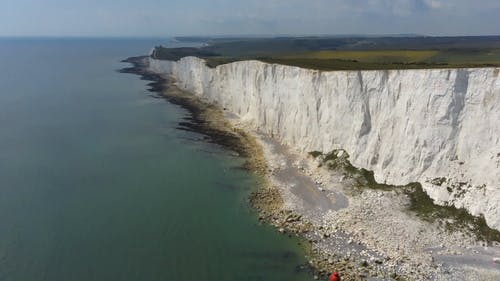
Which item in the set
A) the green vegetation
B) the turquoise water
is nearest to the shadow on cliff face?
the turquoise water

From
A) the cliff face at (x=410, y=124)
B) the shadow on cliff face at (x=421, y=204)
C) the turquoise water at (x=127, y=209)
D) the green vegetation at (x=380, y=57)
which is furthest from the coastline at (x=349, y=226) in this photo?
the green vegetation at (x=380, y=57)

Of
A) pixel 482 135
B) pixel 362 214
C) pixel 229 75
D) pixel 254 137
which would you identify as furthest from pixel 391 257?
pixel 229 75

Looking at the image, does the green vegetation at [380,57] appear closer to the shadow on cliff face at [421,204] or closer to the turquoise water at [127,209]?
the shadow on cliff face at [421,204]

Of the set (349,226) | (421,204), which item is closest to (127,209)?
(349,226)

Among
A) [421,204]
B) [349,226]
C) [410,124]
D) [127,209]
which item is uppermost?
[410,124]

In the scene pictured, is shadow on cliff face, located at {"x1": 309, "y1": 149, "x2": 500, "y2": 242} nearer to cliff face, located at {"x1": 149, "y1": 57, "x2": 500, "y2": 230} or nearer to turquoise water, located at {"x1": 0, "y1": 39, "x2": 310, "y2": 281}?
cliff face, located at {"x1": 149, "y1": 57, "x2": 500, "y2": 230}

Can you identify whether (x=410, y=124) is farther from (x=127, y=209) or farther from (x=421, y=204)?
(x=127, y=209)

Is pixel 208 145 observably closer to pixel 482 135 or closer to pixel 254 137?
pixel 254 137
